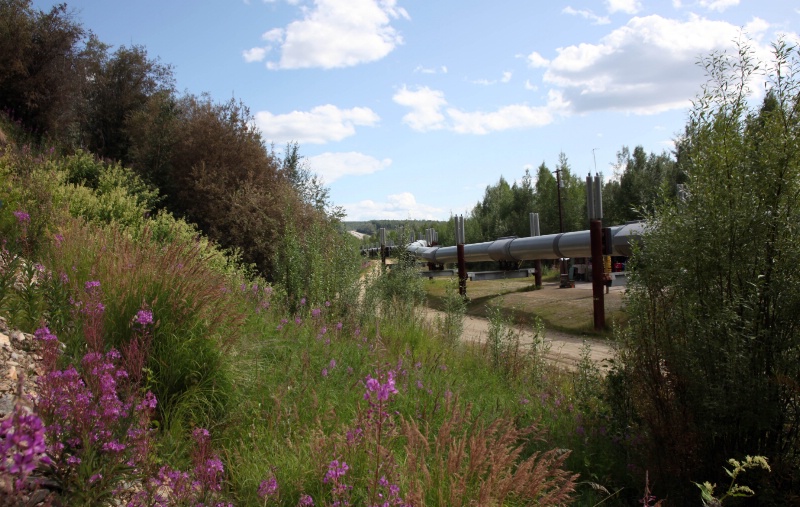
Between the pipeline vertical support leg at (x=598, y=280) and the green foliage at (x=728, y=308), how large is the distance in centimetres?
926

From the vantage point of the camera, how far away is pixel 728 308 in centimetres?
438

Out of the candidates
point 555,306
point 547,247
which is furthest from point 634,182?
point 555,306

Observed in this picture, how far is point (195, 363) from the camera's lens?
13.7 ft

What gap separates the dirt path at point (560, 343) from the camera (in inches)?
405

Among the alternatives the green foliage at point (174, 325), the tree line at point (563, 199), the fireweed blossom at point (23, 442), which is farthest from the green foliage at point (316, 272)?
the tree line at point (563, 199)

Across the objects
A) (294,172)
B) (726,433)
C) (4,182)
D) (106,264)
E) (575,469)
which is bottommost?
(575,469)

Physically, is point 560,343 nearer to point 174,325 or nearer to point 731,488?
point 174,325

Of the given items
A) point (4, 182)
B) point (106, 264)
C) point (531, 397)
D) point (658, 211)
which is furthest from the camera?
point (4, 182)

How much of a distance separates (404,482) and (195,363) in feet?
6.01

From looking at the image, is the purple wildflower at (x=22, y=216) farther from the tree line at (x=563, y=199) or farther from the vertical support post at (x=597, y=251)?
the tree line at (x=563, y=199)

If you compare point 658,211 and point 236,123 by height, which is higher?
point 236,123

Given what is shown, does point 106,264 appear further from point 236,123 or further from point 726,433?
point 236,123

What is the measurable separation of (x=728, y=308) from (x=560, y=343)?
8.87 metres

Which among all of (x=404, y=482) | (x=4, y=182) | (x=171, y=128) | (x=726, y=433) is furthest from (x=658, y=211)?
(x=171, y=128)
